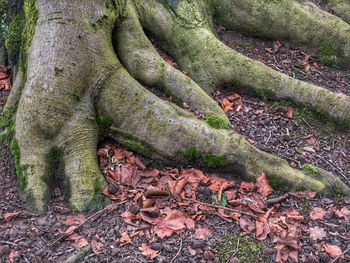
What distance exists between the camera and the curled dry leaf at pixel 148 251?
3811 millimetres

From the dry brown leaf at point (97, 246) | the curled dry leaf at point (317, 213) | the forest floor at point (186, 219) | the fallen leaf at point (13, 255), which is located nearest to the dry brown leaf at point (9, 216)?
the forest floor at point (186, 219)

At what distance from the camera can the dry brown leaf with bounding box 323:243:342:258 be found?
12.9 ft

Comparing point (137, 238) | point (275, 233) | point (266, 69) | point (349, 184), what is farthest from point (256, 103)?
point (137, 238)

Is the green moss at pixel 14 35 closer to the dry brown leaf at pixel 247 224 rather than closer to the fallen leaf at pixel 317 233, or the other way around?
the dry brown leaf at pixel 247 224

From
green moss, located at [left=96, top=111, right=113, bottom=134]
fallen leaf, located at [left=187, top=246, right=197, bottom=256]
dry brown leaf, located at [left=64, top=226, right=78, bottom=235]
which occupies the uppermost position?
green moss, located at [left=96, top=111, right=113, bottom=134]

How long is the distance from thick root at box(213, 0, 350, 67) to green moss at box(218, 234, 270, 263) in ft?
12.1

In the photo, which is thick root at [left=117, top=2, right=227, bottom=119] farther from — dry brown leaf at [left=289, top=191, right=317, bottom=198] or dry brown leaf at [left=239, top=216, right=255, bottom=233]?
dry brown leaf at [left=239, top=216, right=255, bottom=233]

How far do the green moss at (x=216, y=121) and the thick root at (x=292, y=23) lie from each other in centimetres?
212

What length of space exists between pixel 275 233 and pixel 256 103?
212cm

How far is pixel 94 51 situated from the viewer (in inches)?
187

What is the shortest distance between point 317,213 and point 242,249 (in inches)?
37.8

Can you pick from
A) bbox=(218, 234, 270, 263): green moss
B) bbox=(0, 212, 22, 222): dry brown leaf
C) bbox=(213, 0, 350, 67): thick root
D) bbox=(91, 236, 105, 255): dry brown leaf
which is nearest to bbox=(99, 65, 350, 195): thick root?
→ bbox=(218, 234, 270, 263): green moss

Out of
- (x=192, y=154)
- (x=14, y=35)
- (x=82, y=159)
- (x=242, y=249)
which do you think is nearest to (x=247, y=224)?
(x=242, y=249)

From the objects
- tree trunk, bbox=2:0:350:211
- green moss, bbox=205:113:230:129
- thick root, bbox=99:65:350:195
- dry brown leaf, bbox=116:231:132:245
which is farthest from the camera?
green moss, bbox=205:113:230:129
